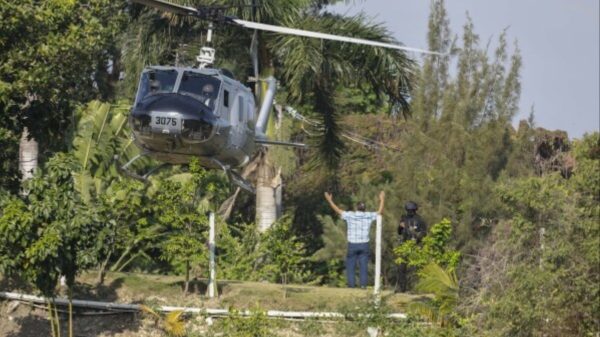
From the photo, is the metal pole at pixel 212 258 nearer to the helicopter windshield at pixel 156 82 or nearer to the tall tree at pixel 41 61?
Result: the helicopter windshield at pixel 156 82

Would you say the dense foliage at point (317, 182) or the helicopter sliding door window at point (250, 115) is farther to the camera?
the helicopter sliding door window at point (250, 115)

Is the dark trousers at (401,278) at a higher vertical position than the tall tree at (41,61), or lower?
lower

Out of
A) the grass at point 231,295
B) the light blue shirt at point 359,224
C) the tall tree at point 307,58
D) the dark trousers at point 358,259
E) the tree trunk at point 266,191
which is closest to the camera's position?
the grass at point 231,295

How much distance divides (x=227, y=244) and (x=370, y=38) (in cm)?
531

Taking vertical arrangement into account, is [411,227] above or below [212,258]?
above

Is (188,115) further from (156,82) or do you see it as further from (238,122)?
(238,122)

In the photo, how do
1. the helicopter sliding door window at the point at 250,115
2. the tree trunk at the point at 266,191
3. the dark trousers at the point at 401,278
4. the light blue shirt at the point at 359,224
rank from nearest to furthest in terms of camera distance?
the helicopter sliding door window at the point at 250,115, the light blue shirt at the point at 359,224, the dark trousers at the point at 401,278, the tree trunk at the point at 266,191

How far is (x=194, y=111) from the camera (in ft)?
66.5

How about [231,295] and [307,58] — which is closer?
[231,295]

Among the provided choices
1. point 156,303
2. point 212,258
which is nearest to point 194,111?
point 212,258

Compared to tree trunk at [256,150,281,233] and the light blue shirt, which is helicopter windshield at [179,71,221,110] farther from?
tree trunk at [256,150,281,233]

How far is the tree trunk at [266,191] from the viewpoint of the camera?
2828cm

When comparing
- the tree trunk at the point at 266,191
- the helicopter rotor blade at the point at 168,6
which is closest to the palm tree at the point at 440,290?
the helicopter rotor blade at the point at 168,6

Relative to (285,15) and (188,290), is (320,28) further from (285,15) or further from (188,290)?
(188,290)
